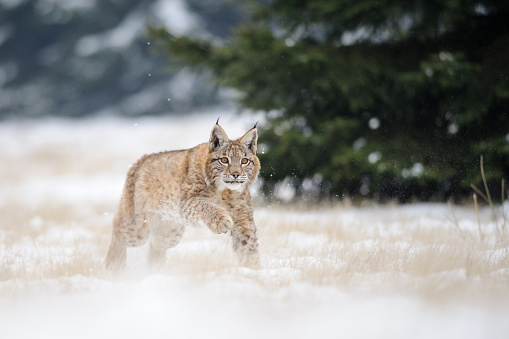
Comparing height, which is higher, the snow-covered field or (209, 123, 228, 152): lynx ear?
(209, 123, 228, 152): lynx ear

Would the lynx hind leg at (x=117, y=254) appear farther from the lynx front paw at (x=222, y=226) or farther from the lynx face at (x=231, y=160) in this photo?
the lynx front paw at (x=222, y=226)

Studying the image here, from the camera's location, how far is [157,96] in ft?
130

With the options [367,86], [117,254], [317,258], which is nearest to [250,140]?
[317,258]

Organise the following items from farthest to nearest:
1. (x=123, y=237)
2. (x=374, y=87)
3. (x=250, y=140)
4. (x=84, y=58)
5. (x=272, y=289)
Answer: (x=84, y=58)
(x=374, y=87)
(x=123, y=237)
(x=250, y=140)
(x=272, y=289)

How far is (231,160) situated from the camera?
153 inches

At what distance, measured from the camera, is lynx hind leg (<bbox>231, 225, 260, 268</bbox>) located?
398 centimetres

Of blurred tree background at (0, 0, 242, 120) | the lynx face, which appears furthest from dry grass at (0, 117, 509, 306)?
blurred tree background at (0, 0, 242, 120)

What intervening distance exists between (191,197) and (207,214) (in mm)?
344

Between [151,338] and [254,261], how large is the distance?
4.58ft

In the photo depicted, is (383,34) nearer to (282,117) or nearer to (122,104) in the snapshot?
(282,117)

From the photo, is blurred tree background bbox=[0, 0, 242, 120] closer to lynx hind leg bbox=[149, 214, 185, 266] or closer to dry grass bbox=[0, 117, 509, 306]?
dry grass bbox=[0, 117, 509, 306]

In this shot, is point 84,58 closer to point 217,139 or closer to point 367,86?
point 367,86

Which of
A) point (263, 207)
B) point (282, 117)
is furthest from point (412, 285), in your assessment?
point (282, 117)

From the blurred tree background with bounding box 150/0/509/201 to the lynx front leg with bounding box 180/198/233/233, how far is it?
168 inches
